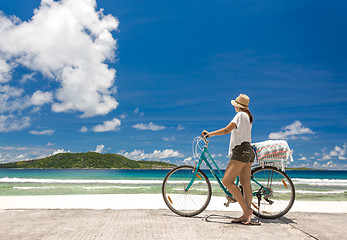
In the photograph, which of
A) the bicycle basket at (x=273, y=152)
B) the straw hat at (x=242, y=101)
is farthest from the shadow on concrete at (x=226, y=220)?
the straw hat at (x=242, y=101)

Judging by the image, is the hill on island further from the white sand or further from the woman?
the woman

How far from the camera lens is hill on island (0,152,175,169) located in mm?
147375

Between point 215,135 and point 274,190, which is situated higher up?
point 215,135

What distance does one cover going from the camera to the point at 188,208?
18.7 ft

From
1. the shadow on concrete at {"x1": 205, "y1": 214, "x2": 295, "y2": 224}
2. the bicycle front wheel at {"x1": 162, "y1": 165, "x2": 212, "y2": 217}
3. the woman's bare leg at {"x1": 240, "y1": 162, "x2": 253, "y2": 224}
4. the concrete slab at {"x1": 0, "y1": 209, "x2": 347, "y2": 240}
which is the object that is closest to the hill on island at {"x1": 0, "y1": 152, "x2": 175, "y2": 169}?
the bicycle front wheel at {"x1": 162, "y1": 165, "x2": 212, "y2": 217}

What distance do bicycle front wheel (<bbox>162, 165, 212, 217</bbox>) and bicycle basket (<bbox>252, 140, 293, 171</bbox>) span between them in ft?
3.67

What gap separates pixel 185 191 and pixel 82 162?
15296 centimetres

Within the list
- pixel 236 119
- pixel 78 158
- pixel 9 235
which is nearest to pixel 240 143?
pixel 236 119

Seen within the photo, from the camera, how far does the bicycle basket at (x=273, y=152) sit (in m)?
5.24

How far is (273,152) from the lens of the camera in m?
5.25

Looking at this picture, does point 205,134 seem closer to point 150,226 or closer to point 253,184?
point 253,184

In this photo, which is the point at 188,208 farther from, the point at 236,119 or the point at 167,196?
the point at 236,119

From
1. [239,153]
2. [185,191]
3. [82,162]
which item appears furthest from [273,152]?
[82,162]

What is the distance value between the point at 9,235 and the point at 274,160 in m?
4.49
